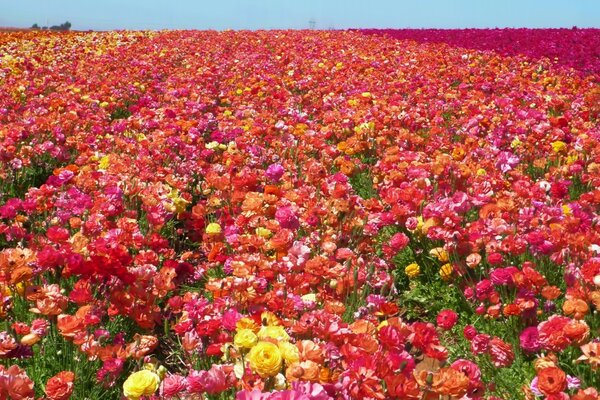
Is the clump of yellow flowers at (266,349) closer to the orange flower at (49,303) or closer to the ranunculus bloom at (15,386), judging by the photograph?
the ranunculus bloom at (15,386)

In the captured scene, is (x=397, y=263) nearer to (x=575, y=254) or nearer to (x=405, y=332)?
(x=575, y=254)

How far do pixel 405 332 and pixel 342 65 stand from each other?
36.4ft

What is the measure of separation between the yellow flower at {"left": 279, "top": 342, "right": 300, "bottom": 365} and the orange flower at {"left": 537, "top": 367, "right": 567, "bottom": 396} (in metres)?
0.77

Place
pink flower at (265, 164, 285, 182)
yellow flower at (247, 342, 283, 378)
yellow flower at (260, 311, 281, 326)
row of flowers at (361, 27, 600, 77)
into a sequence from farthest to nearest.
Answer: row of flowers at (361, 27, 600, 77), pink flower at (265, 164, 285, 182), yellow flower at (260, 311, 281, 326), yellow flower at (247, 342, 283, 378)

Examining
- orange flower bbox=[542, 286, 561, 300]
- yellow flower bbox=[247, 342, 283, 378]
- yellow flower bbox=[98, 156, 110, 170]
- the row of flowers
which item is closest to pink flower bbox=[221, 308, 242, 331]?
yellow flower bbox=[247, 342, 283, 378]

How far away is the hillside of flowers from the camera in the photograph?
2125mm

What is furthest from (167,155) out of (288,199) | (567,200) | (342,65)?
(342,65)

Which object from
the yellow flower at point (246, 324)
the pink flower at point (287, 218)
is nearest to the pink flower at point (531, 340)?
the yellow flower at point (246, 324)

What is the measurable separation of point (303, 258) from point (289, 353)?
1.17m

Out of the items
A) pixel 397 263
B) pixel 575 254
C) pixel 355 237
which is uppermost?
pixel 575 254

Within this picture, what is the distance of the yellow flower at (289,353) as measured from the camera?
1.92 metres

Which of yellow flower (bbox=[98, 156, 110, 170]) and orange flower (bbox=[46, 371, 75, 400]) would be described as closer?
orange flower (bbox=[46, 371, 75, 400])

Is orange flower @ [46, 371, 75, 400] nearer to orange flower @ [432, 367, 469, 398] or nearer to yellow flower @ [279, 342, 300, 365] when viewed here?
yellow flower @ [279, 342, 300, 365]

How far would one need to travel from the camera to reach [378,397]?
1833 mm
